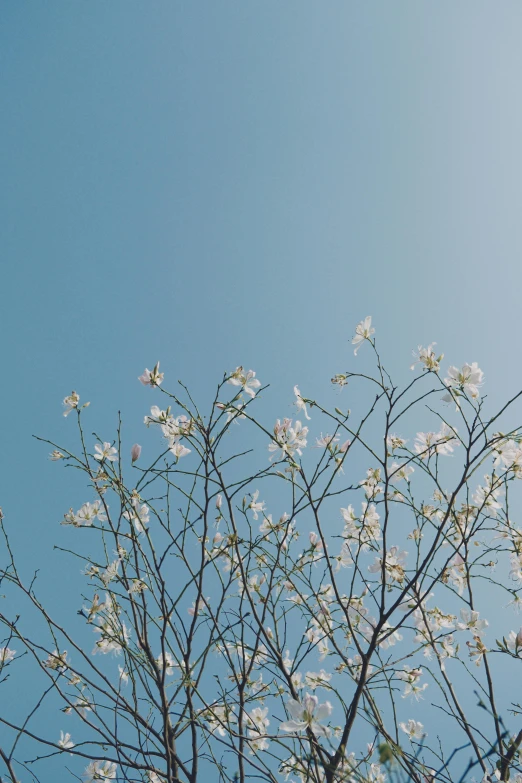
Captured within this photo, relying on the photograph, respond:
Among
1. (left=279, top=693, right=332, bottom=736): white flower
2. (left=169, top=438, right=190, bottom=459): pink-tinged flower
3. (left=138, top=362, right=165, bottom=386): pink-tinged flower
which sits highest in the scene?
(left=138, top=362, right=165, bottom=386): pink-tinged flower

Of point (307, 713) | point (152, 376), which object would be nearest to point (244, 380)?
point (152, 376)

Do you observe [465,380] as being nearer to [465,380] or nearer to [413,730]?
[465,380]

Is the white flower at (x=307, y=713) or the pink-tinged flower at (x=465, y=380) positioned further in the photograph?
the pink-tinged flower at (x=465, y=380)

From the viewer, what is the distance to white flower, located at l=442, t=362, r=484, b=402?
2.25 meters

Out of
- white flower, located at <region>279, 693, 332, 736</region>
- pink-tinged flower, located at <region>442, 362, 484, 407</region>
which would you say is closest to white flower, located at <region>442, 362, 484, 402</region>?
pink-tinged flower, located at <region>442, 362, 484, 407</region>

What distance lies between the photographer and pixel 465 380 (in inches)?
89.4

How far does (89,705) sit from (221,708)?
71cm

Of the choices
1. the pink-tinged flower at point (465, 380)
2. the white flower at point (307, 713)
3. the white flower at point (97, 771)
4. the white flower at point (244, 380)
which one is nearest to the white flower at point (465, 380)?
the pink-tinged flower at point (465, 380)

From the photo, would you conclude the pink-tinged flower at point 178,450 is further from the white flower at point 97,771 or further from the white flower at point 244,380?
the white flower at point 97,771

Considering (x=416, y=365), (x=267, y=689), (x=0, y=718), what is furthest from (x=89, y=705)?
(x=416, y=365)

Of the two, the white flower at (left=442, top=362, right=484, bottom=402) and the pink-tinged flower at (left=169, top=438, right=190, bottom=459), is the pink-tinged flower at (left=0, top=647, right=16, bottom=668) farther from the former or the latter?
the white flower at (left=442, top=362, right=484, bottom=402)

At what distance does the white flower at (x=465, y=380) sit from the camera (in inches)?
88.7

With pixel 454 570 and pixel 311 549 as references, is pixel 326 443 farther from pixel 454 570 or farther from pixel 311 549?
pixel 454 570

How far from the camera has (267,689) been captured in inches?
107
